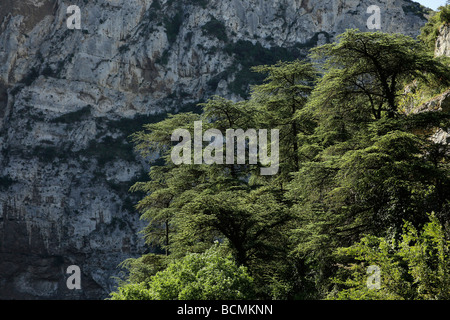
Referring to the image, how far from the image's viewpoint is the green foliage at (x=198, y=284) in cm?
799

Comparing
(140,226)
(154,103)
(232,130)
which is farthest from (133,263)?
(154,103)

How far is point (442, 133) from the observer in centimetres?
1106

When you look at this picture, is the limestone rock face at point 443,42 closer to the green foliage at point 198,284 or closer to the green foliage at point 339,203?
the green foliage at point 339,203

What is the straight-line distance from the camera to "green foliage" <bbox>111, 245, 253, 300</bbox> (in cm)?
799

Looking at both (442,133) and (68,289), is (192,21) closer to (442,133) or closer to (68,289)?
(68,289)
